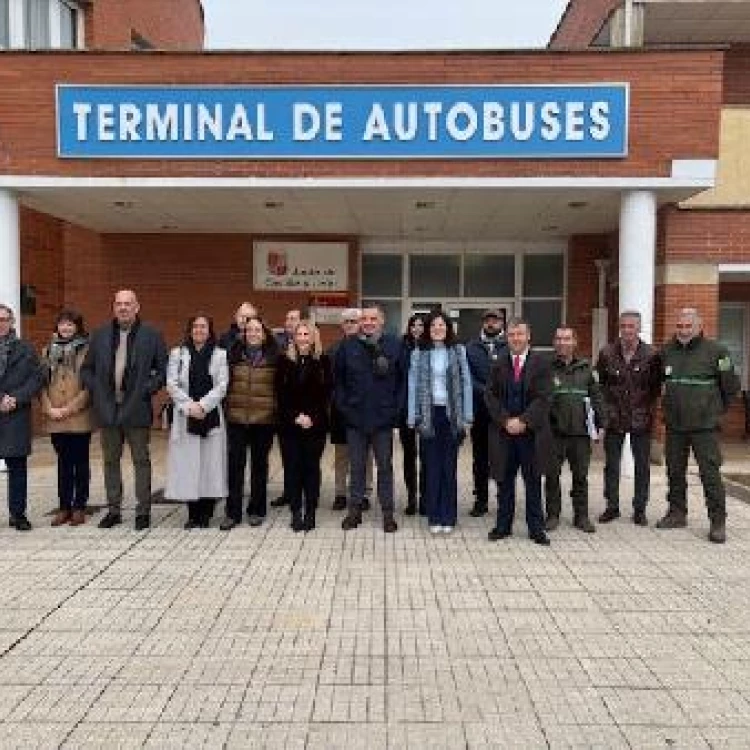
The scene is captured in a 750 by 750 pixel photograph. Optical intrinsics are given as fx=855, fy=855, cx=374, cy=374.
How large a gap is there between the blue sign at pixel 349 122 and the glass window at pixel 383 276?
495 centimetres

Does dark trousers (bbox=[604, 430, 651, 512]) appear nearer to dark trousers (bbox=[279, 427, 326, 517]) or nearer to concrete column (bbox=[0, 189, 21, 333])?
dark trousers (bbox=[279, 427, 326, 517])

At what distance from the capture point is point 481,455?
7695 mm

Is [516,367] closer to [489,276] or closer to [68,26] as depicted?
[489,276]

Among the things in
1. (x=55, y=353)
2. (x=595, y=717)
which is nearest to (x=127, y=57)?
(x=55, y=353)

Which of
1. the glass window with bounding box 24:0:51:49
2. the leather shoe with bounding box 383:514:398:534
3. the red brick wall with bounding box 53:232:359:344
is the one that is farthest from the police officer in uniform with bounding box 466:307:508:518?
the glass window with bounding box 24:0:51:49

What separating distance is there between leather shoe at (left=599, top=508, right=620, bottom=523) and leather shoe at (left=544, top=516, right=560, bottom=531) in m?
0.45

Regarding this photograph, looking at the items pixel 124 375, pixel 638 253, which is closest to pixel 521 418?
pixel 124 375

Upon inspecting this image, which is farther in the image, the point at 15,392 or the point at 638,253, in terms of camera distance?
the point at 638,253

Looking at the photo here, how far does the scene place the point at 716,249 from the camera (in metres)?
11.0

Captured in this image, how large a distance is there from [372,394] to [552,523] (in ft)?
6.20

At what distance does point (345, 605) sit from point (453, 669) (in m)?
1.13

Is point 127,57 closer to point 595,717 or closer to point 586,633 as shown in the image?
point 586,633

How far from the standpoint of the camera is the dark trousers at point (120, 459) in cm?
708

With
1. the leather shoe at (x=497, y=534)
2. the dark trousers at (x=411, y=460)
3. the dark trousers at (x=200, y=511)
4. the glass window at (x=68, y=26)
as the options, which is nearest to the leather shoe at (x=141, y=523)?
the dark trousers at (x=200, y=511)
